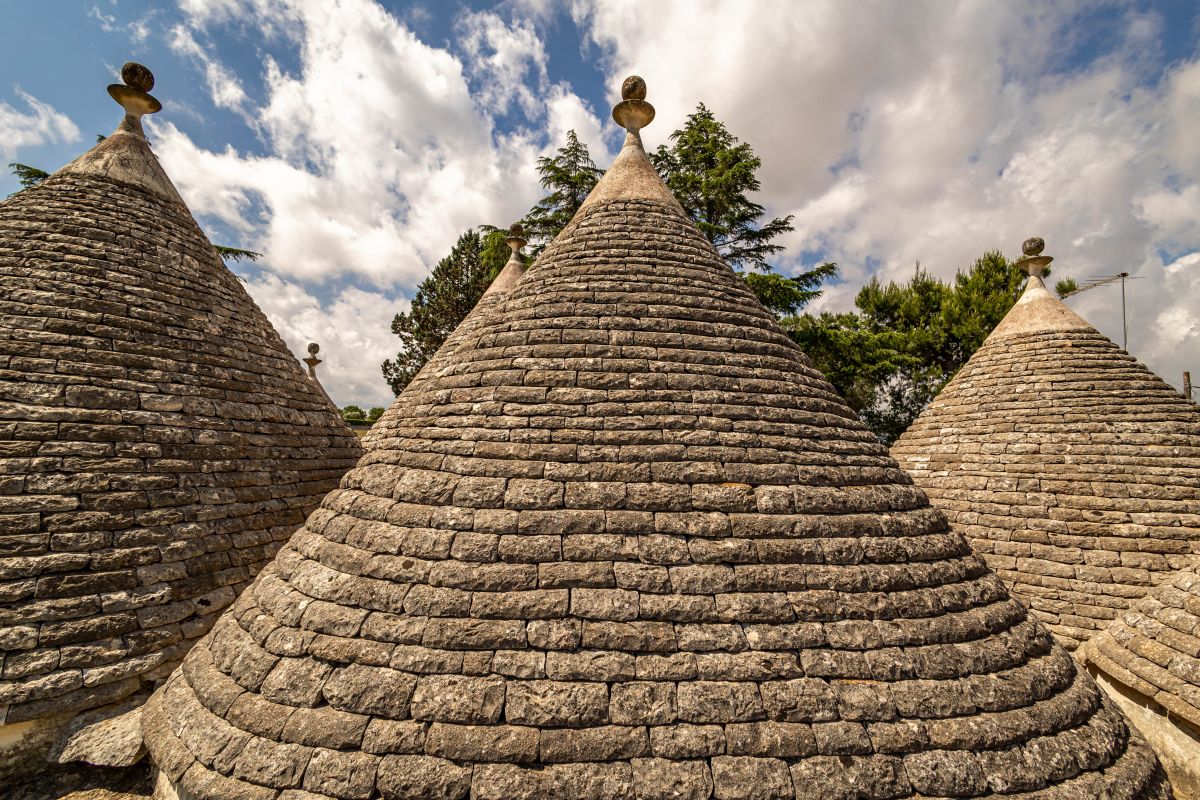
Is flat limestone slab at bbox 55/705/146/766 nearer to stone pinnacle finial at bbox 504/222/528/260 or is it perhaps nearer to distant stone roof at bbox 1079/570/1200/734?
distant stone roof at bbox 1079/570/1200/734

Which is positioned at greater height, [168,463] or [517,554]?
[168,463]

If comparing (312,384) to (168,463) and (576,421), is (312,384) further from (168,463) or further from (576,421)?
(576,421)

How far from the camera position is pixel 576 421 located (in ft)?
12.5

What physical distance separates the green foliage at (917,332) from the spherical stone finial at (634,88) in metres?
14.8

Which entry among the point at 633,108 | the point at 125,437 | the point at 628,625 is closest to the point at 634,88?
the point at 633,108

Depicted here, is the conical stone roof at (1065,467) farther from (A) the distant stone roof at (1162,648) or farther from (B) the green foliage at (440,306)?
(B) the green foliage at (440,306)

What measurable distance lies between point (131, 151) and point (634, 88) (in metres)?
6.56

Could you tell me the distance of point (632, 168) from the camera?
5.73 m

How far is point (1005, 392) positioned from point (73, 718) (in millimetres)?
11764

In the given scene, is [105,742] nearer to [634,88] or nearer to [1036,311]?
[634,88]

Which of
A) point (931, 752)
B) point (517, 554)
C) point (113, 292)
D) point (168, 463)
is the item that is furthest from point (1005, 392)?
point (113, 292)

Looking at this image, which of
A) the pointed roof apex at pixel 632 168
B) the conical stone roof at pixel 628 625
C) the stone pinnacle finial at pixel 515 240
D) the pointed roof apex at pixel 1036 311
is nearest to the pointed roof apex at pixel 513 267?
the stone pinnacle finial at pixel 515 240

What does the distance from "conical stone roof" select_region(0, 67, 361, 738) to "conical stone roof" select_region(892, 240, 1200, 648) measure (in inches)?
368

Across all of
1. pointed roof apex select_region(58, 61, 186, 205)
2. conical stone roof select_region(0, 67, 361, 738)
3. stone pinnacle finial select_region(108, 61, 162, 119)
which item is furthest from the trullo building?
stone pinnacle finial select_region(108, 61, 162, 119)
